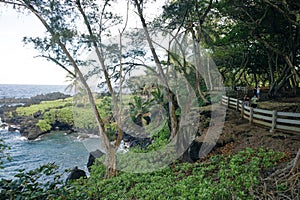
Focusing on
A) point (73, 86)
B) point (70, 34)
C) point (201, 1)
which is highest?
point (201, 1)

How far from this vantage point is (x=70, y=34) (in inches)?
281

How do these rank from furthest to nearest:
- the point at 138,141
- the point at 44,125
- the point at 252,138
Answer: the point at 44,125, the point at 138,141, the point at 252,138

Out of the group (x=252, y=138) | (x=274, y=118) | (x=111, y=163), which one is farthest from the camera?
(x=111, y=163)

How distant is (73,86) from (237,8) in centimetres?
714

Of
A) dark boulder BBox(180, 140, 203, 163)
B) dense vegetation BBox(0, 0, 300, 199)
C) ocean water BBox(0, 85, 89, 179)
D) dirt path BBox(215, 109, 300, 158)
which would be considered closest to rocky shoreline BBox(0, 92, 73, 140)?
ocean water BBox(0, 85, 89, 179)

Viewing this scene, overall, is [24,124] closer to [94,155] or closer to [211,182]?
[94,155]

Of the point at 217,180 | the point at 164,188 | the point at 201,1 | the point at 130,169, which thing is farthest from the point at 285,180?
the point at 201,1

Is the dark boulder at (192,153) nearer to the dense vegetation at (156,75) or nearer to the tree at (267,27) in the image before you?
the dense vegetation at (156,75)

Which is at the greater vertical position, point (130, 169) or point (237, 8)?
point (237, 8)

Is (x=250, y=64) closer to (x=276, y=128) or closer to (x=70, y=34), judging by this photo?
(x=276, y=128)

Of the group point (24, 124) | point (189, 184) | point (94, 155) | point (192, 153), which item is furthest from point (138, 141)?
point (24, 124)

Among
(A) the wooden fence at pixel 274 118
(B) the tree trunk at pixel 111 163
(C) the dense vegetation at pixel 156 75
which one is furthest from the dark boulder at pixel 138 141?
(A) the wooden fence at pixel 274 118

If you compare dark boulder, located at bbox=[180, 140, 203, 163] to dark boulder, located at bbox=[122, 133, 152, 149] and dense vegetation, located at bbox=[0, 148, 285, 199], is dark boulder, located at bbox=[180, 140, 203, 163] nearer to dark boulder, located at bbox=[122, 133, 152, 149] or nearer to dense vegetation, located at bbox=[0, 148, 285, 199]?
dense vegetation, located at bbox=[0, 148, 285, 199]

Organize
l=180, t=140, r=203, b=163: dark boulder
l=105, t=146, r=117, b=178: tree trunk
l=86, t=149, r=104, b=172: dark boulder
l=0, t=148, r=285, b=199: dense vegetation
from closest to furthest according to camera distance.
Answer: l=0, t=148, r=285, b=199: dense vegetation
l=180, t=140, r=203, b=163: dark boulder
l=105, t=146, r=117, b=178: tree trunk
l=86, t=149, r=104, b=172: dark boulder
